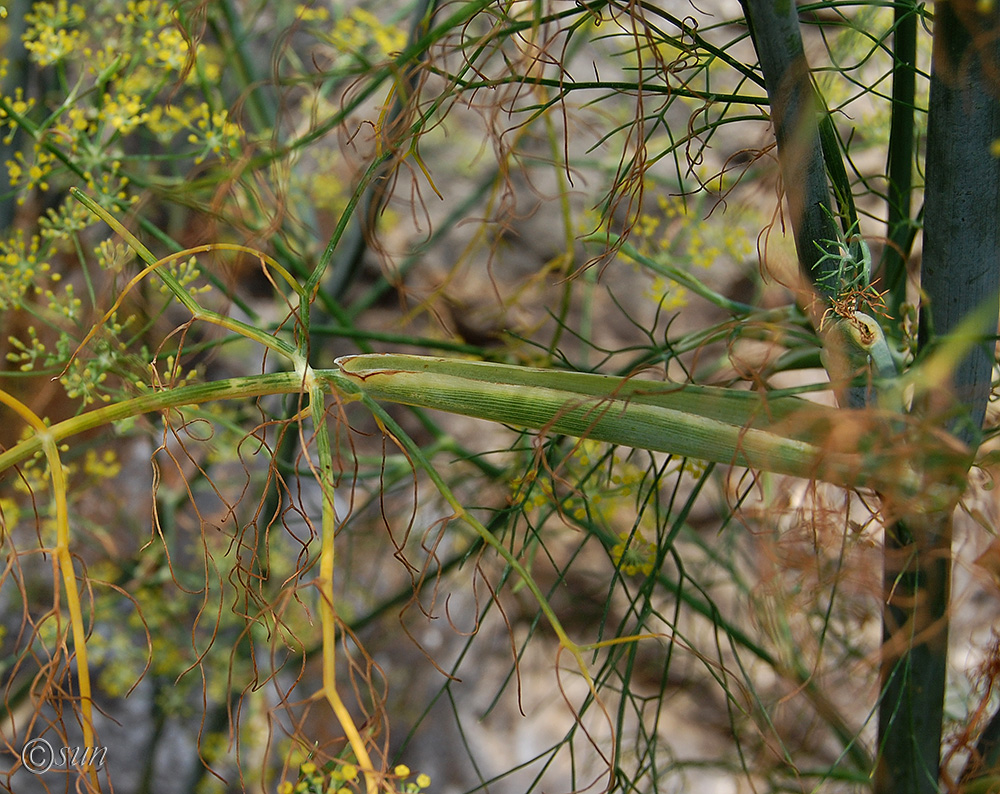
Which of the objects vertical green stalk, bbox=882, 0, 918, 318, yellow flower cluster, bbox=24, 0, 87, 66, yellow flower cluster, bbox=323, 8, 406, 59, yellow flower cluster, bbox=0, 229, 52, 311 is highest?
yellow flower cluster, bbox=323, 8, 406, 59

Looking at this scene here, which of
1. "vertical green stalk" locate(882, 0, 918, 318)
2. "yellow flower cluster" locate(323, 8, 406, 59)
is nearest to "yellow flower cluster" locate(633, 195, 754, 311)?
"vertical green stalk" locate(882, 0, 918, 318)

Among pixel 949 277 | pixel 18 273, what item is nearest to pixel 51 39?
pixel 18 273

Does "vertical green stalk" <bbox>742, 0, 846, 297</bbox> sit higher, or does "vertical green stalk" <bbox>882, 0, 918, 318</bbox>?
"vertical green stalk" <bbox>882, 0, 918, 318</bbox>

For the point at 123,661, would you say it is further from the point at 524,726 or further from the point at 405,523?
the point at 524,726

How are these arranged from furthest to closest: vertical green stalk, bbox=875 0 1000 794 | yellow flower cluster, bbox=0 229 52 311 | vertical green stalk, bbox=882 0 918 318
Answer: yellow flower cluster, bbox=0 229 52 311 → vertical green stalk, bbox=882 0 918 318 → vertical green stalk, bbox=875 0 1000 794

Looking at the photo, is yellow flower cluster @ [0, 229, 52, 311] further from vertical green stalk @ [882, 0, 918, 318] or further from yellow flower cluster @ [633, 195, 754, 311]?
vertical green stalk @ [882, 0, 918, 318]

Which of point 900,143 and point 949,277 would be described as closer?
point 949,277

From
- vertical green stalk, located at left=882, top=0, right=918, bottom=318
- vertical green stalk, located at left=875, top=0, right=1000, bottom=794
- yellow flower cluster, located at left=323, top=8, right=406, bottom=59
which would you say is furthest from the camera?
yellow flower cluster, located at left=323, top=8, right=406, bottom=59

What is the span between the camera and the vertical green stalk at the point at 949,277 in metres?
0.36

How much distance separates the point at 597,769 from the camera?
137 cm

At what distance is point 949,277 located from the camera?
16.4 inches

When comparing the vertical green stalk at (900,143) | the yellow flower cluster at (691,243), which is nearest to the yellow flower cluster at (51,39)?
the yellow flower cluster at (691,243)

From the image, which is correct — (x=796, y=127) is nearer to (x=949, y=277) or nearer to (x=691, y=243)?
(x=949, y=277)

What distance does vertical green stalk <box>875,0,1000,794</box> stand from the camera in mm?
355
